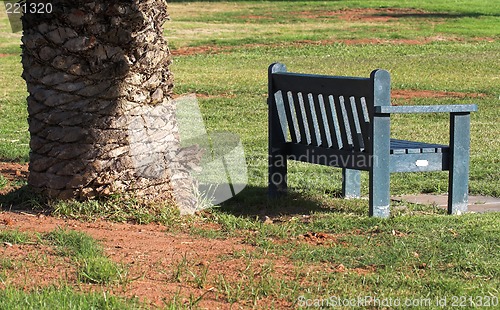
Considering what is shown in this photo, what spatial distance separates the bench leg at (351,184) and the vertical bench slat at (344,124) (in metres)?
0.64

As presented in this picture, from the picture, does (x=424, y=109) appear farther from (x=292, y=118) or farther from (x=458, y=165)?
(x=292, y=118)

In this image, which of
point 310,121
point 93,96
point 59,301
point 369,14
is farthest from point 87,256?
point 369,14

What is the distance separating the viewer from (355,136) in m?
7.68

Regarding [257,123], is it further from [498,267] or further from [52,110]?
[498,267]

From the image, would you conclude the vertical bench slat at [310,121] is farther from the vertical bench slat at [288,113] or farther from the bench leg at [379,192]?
the bench leg at [379,192]

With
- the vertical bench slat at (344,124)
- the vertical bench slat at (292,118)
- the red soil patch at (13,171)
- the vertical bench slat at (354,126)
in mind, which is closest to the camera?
the vertical bench slat at (354,126)

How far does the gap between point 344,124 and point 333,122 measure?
0.12m

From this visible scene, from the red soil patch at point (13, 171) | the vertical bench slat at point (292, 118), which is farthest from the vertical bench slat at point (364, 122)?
the red soil patch at point (13, 171)

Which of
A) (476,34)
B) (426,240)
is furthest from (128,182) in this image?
(476,34)

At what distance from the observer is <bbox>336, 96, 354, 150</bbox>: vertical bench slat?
779 centimetres

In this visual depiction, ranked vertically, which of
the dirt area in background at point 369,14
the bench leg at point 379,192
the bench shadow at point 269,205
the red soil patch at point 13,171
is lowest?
the dirt area in background at point 369,14

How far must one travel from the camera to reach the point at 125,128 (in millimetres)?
7020

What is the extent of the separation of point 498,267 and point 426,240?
804 millimetres

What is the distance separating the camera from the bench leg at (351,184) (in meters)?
8.45
